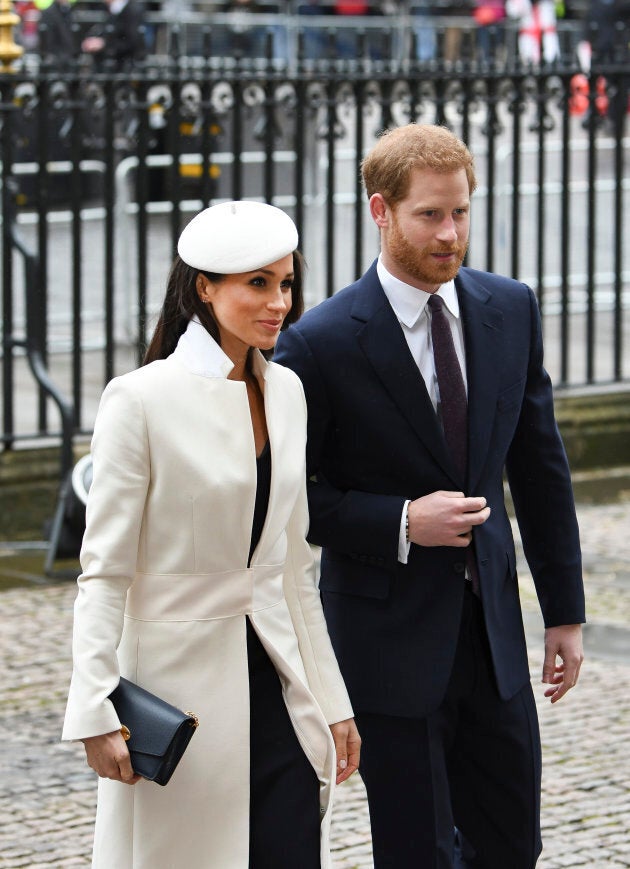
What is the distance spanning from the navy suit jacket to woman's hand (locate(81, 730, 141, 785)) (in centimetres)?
69

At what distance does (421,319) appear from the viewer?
141 inches

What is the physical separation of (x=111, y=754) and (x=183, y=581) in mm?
320

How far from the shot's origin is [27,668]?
20.5ft

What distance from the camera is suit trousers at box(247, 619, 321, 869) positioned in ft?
10.4

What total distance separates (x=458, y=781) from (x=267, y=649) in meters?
0.65

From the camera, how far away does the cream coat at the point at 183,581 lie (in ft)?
10.0

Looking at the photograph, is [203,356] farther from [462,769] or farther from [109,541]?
[462,769]

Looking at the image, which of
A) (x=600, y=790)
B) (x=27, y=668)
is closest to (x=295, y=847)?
(x=600, y=790)

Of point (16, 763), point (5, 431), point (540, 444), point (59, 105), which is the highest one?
point (59, 105)

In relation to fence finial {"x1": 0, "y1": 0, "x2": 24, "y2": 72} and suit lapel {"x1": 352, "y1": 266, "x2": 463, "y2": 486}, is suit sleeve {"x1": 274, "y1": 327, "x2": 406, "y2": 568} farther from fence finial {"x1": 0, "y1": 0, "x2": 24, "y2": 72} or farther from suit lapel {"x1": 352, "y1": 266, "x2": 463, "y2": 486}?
fence finial {"x1": 0, "y1": 0, "x2": 24, "y2": 72}

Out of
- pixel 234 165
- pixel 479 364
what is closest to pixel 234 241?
pixel 479 364

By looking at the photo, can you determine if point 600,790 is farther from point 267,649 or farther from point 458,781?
point 267,649

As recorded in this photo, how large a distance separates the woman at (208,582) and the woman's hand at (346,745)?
0.07 metres

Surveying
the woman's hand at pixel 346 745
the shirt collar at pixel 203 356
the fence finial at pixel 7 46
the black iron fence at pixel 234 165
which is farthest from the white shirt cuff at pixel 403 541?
the fence finial at pixel 7 46
